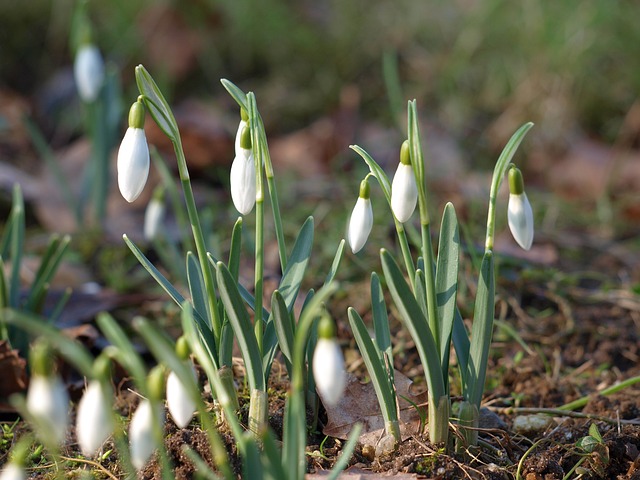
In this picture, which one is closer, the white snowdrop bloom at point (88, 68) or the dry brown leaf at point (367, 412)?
the dry brown leaf at point (367, 412)

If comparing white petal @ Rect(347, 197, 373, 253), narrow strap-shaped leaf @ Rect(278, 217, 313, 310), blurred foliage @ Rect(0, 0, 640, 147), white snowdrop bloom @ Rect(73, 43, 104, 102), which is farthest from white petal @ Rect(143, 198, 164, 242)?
blurred foliage @ Rect(0, 0, 640, 147)

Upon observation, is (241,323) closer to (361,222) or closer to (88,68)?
(361,222)

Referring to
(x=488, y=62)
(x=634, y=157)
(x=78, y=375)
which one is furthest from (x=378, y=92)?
(x=78, y=375)

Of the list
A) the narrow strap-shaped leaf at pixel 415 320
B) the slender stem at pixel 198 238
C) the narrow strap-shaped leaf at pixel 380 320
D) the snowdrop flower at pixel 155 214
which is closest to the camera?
the narrow strap-shaped leaf at pixel 415 320

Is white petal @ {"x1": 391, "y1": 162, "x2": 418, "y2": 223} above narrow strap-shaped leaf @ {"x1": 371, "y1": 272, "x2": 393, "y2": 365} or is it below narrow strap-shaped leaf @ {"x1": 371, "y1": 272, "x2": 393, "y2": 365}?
above

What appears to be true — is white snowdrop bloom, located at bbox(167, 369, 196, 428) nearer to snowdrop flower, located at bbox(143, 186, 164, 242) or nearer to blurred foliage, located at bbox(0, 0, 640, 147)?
snowdrop flower, located at bbox(143, 186, 164, 242)

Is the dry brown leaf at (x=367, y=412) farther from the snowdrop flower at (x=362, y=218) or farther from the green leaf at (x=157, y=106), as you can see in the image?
the green leaf at (x=157, y=106)

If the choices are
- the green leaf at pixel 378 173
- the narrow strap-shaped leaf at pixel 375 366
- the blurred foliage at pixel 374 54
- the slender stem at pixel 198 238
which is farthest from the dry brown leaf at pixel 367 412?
the blurred foliage at pixel 374 54
